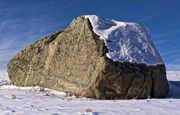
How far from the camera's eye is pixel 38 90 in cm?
1773

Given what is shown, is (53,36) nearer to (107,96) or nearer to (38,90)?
(38,90)

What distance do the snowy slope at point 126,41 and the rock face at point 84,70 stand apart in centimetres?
24

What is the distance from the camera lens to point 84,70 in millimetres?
16656

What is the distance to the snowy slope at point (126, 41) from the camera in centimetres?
1669

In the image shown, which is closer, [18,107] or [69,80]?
[18,107]

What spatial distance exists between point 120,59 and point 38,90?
407 cm

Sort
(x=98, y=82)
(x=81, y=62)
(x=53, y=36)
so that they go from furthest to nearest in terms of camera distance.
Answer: (x=53, y=36) < (x=81, y=62) < (x=98, y=82)

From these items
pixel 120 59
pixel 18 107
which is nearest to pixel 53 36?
pixel 120 59

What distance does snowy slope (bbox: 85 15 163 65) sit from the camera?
54.7 feet

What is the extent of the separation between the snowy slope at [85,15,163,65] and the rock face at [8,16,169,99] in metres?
0.24

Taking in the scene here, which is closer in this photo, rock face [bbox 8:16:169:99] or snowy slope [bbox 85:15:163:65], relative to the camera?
rock face [bbox 8:16:169:99]

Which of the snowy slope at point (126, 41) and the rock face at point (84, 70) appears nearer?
the rock face at point (84, 70)

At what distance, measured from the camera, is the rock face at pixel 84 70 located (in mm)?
15836

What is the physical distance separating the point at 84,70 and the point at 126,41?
7.60 ft
